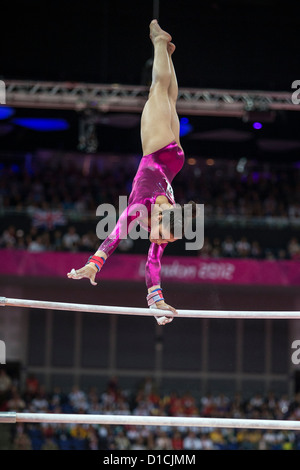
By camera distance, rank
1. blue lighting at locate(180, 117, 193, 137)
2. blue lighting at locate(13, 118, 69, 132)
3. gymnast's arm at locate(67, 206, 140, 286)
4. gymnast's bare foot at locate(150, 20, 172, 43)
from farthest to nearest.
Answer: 1. blue lighting at locate(13, 118, 69, 132)
2. blue lighting at locate(180, 117, 193, 137)
3. gymnast's bare foot at locate(150, 20, 172, 43)
4. gymnast's arm at locate(67, 206, 140, 286)

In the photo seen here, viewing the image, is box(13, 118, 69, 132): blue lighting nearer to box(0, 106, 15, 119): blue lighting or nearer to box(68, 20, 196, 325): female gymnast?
box(0, 106, 15, 119): blue lighting

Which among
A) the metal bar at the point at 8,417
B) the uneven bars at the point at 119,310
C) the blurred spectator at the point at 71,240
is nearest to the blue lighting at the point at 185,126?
the blurred spectator at the point at 71,240

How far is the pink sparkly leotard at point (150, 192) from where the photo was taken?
5629mm

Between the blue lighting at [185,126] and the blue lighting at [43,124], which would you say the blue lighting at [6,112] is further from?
the blue lighting at [185,126]

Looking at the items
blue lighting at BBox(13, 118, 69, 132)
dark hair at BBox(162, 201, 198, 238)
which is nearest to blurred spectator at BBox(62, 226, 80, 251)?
blue lighting at BBox(13, 118, 69, 132)

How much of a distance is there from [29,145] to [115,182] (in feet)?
7.14

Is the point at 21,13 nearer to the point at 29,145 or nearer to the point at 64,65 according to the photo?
the point at 64,65

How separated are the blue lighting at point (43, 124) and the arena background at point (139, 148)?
14 centimetres

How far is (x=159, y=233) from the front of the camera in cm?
549

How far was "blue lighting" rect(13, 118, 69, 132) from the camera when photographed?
14.5 meters

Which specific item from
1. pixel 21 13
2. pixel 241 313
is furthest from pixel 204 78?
pixel 241 313

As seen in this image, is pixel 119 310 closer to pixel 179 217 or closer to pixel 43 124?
pixel 179 217

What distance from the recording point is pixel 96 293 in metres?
14.6

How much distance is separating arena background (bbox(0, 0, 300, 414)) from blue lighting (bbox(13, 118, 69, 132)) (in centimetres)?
14
